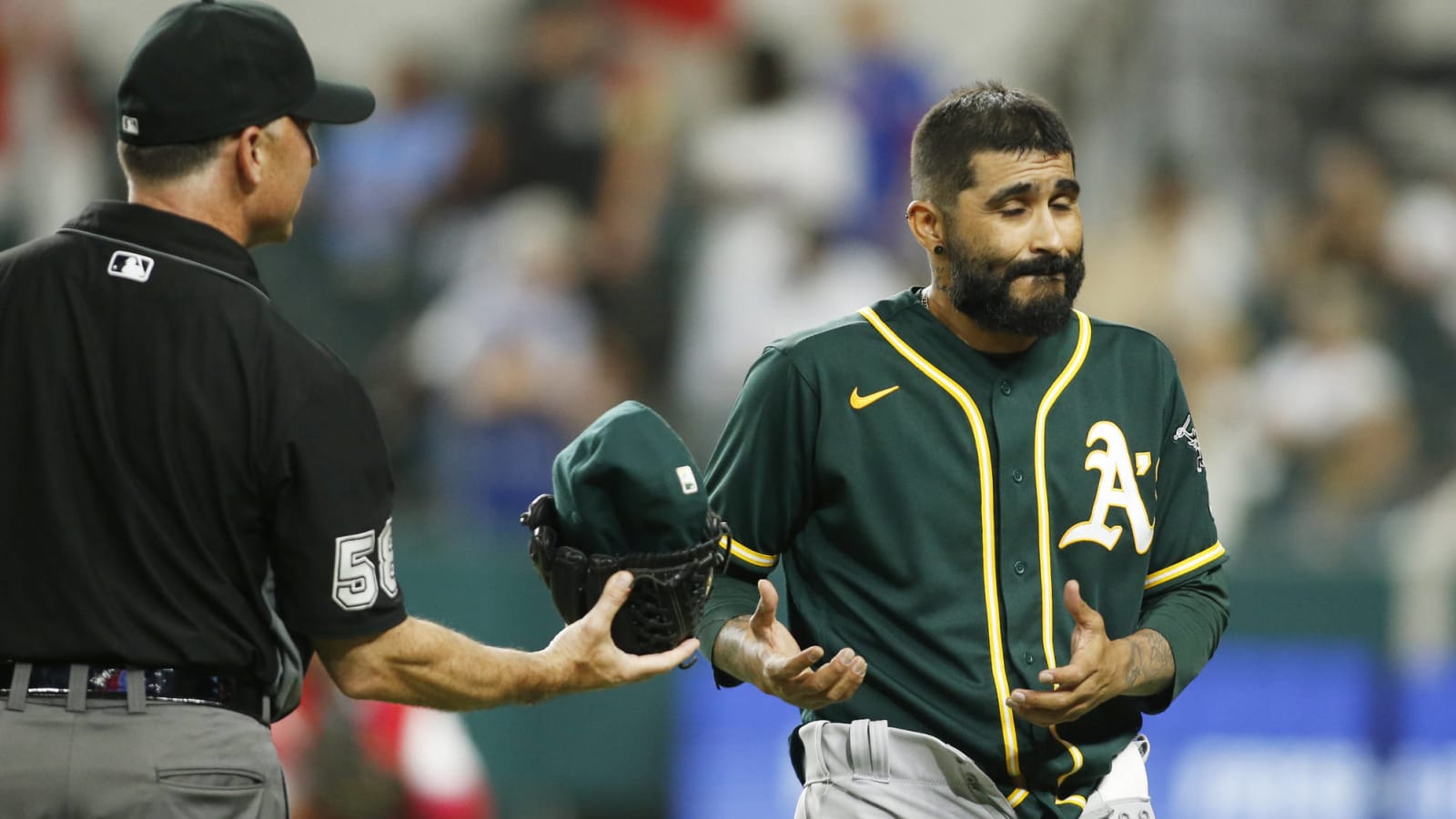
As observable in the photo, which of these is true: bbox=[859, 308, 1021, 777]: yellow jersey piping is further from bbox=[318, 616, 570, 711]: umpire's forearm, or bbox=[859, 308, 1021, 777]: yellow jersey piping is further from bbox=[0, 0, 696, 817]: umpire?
bbox=[0, 0, 696, 817]: umpire

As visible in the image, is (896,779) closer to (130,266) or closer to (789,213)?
(130,266)

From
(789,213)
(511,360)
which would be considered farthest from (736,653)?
(789,213)

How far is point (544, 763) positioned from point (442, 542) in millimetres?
1110

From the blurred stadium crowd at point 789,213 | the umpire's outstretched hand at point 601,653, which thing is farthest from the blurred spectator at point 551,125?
the umpire's outstretched hand at point 601,653

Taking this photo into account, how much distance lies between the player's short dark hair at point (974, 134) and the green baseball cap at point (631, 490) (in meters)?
0.81

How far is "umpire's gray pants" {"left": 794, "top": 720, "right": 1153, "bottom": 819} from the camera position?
12.8 feet

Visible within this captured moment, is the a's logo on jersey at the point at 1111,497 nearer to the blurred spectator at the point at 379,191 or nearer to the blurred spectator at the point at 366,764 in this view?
the blurred spectator at the point at 366,764

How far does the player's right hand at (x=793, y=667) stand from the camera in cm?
362

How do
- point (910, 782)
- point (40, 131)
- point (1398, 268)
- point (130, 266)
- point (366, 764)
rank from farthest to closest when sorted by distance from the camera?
1. point (40, 131)
2. point (1398, 268)
3. point (366, 764)
4. point (910, 782)
5. point (130, 266)

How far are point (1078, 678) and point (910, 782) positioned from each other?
47 cm

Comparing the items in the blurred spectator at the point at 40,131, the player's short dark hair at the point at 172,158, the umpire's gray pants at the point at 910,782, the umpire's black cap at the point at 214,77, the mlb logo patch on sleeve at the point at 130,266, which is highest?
the blurred spectator at the point at 40,131

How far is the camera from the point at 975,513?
399 centimetres

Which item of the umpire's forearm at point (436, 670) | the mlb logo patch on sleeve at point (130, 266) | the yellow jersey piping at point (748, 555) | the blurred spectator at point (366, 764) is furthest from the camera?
the blurred spectator at point (366, 764)

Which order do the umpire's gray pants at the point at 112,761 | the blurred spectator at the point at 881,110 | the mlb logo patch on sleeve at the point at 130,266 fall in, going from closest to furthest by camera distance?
the umpire's gray pants at the point at 112,761 < the mlb logo patch on sleeve at the point at 130,266 < the blurred spectator at the point at 881,110
